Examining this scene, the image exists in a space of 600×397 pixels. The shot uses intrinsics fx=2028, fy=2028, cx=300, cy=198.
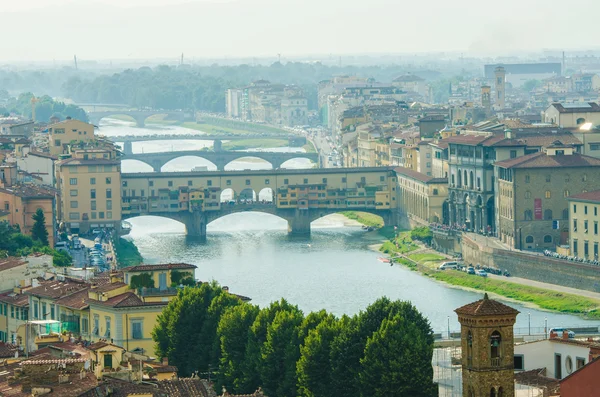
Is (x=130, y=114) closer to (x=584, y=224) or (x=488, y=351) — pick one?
(x=584, y=224)

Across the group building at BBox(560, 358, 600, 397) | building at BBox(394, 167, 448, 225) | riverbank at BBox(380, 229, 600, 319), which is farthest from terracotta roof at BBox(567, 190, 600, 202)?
building at BBox(560, 358, 600, 397)

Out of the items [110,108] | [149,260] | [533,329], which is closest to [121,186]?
[149,260]

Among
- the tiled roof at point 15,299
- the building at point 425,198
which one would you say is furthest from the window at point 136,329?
the building at point 425,198

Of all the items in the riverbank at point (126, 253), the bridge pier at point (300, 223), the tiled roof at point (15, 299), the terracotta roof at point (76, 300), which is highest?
the terracotta roof at point (76, 300)

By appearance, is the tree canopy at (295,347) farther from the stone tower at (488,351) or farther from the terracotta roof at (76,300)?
the stone tower at (488,351)

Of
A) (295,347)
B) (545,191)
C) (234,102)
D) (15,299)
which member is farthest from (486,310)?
(234,102)

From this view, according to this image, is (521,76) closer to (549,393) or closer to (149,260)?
(149,260)
